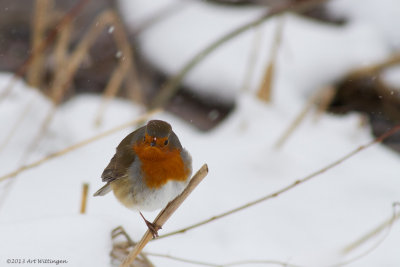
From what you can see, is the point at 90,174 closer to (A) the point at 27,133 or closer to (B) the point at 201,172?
(A) the point at 27,133

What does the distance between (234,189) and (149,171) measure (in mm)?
1600

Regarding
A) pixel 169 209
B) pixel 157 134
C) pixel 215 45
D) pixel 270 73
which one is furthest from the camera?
pixel 270 73

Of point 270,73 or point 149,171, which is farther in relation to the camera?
point 270,73

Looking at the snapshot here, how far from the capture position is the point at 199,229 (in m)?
2.61

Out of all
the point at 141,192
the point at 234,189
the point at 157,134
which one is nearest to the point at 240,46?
Answer: the point at 234,189

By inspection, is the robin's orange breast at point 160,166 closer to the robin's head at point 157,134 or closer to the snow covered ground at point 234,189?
the robin's head at point 157,134

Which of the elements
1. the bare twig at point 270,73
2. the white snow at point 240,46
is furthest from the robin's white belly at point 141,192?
the white snow at point 240,46

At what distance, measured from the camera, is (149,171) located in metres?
1.51

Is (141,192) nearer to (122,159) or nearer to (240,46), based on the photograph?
(122,159)

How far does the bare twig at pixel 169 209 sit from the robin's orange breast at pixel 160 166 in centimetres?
7

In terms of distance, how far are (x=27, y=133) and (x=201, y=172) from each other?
2228 millimetres

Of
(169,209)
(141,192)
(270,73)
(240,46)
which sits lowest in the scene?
(169,209)

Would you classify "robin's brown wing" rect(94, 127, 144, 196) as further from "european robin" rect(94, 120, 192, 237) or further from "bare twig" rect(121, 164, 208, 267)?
"bare twig" rect(121, 164, 208, 267)

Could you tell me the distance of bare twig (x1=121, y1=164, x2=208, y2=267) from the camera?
1.32m
